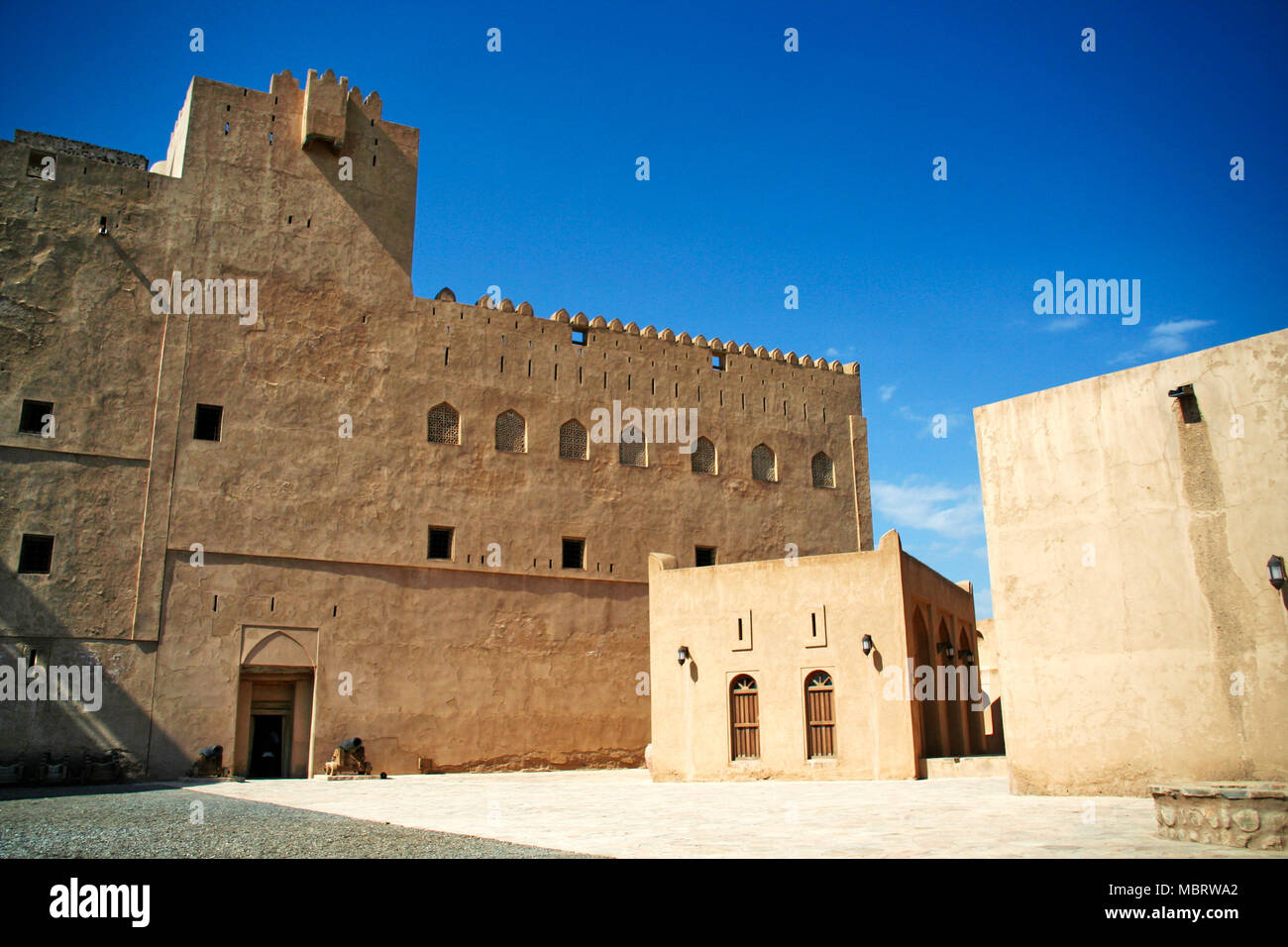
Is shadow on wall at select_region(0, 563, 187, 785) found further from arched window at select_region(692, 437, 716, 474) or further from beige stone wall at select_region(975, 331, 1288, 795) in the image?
beige stone wall at select_region(975, 331, 1288, 795)

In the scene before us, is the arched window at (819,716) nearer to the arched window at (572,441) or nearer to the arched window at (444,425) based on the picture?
the arched window at (572,441)

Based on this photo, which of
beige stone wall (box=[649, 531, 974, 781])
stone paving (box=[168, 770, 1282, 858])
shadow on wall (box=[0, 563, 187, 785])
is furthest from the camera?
shadow on wall (box=[0, 563, 187, 785])

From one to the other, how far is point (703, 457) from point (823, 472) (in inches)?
153

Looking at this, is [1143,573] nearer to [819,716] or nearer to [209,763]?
[819,716]

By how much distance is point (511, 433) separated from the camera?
907 inches

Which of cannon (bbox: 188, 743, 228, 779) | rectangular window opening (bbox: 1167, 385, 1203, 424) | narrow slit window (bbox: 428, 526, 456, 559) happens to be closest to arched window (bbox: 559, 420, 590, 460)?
narrow slit window (bbox: 428, 526, 456, 559)

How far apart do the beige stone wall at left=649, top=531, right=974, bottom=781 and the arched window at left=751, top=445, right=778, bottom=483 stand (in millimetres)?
8469

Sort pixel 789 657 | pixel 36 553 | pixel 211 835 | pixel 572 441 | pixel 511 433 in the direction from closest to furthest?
pixel 211 835
pixel 789 657
pixel 36 553
pixel 511 433
pixel 572 441

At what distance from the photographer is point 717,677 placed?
16.8 m

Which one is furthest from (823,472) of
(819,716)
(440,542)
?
(819,716)

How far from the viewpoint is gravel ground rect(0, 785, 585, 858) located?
700 centimetres

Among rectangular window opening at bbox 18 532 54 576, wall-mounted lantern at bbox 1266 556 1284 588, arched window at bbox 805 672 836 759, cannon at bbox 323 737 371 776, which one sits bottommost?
cannon at bbox 323 737 371 776

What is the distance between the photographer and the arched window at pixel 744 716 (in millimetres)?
16250

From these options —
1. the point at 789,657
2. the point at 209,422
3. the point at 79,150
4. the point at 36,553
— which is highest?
A: the point at 79,150
